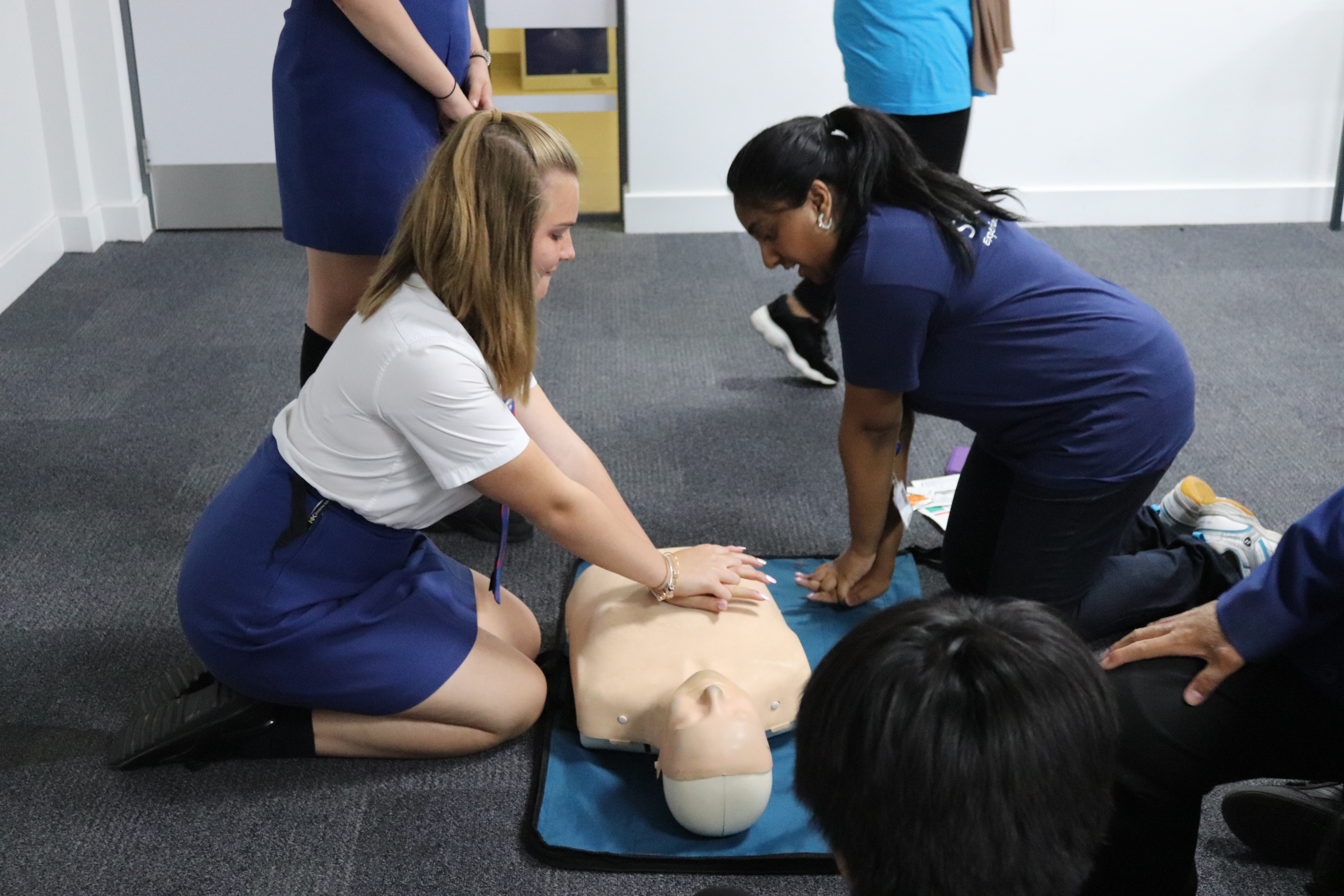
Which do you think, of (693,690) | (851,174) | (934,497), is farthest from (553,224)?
(934,497)

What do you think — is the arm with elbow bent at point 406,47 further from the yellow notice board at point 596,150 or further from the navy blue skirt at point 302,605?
the yellow notice board at point 596,150

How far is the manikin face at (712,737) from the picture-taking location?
1.46m

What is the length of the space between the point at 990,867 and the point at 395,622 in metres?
1.02

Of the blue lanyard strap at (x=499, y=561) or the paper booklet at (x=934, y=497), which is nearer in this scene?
the blue lanyard strap at (x=499, y=561)

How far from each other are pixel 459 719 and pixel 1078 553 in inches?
36.9

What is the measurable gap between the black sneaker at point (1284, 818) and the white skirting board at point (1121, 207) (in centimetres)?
271

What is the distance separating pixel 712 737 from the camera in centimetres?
147

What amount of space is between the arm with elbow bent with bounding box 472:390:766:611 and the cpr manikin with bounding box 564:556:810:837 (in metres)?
0.04

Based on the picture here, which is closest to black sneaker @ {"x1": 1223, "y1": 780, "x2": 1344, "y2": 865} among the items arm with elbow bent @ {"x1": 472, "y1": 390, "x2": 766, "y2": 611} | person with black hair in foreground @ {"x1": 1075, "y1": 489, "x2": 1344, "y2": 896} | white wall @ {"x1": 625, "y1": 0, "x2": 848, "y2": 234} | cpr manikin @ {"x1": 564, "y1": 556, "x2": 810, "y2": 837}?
person with black hair in foreground @ {"x1": 1075, "y1": 489, "x2": 1344, "y2": 896}

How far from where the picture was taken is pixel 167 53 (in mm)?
3629

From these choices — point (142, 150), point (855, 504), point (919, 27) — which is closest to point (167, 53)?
point (142, 150)

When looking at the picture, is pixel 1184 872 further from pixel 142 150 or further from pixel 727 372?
pixel 142 150

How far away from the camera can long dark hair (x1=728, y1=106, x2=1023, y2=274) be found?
1562 millimetres

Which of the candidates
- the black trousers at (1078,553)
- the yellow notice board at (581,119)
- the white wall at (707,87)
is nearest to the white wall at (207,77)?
the yellow notice board at (581,119)
